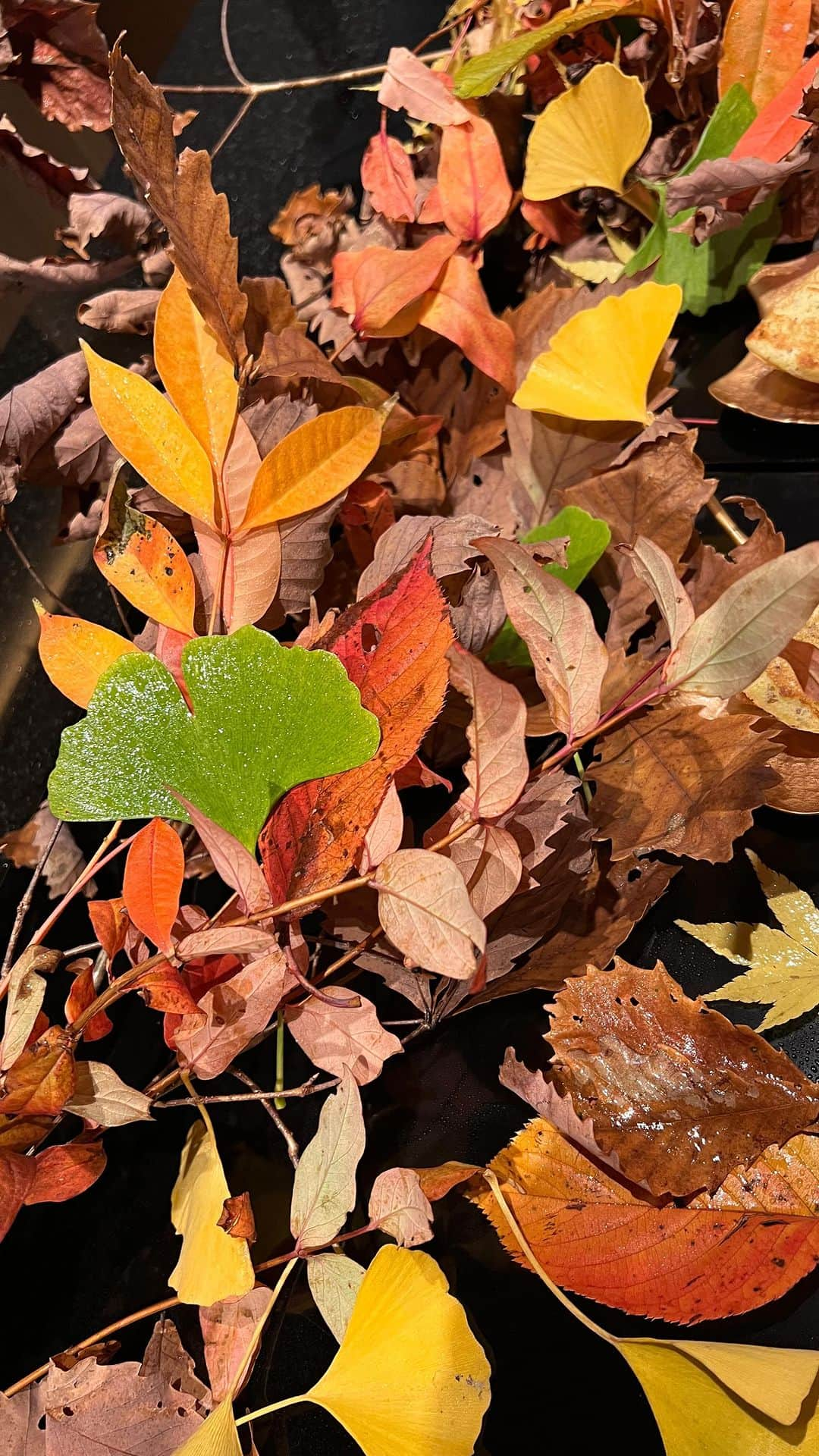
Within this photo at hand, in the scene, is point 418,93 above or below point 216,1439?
above

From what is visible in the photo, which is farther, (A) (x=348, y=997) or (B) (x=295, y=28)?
(B) (x=295, y=28)

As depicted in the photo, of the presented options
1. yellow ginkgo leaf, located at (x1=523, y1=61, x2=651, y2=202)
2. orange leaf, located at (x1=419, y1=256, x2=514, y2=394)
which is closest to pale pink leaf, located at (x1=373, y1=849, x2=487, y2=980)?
orange leaf, located at (x1=419, y1=256, x2=514, y2=394)

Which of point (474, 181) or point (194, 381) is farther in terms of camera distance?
point (474, 181)

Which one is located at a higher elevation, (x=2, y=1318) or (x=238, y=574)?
(x=238, y=574)

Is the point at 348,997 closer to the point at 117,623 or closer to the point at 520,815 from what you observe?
the point at 520,815

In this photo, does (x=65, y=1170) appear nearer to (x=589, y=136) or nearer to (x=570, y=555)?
(x=570, y=555)

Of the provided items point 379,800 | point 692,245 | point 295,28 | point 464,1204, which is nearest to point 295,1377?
point 464,1204

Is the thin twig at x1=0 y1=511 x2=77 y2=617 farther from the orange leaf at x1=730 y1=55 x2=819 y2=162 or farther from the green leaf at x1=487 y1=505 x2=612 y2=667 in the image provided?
the orange leaf at x1=730 y1=55 x2=819 y2=162

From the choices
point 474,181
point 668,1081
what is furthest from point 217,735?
point 474,181
